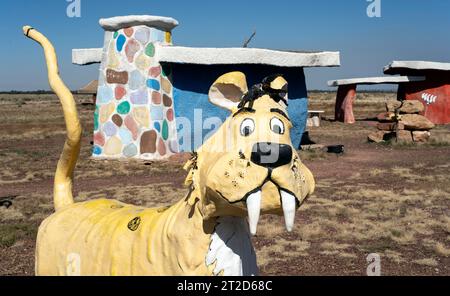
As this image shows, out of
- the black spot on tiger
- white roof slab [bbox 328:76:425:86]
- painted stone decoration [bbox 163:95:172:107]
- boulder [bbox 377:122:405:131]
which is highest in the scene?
white roof slab [bbox 328:76:425:86]

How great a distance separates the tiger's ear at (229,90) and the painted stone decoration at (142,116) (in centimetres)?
945

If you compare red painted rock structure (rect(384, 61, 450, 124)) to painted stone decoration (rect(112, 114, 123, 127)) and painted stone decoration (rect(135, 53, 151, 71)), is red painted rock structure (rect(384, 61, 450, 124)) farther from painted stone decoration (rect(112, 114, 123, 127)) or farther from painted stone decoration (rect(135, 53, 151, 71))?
painted stone decoration (rect(112, 114, 123, 127))

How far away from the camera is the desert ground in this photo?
5.41m

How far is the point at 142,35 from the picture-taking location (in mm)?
11602

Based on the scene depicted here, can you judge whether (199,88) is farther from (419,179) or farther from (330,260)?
(330,260)

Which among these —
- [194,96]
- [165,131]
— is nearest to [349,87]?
[194,96]

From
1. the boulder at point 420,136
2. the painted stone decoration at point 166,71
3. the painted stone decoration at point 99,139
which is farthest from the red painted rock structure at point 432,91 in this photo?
the painted stone decoration at point 99,139

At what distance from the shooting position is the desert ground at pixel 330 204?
541 centimetres

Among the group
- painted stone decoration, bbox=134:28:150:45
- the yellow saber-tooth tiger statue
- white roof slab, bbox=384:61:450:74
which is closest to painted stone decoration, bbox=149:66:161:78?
painted stone decoration, bbox=134:28:150:45

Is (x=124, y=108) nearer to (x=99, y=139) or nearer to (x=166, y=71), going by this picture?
(x=99, y=139)

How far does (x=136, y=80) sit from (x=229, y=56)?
90.1 inches

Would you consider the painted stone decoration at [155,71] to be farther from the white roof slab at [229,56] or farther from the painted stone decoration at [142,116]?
the painted stone decoration at [142,116]

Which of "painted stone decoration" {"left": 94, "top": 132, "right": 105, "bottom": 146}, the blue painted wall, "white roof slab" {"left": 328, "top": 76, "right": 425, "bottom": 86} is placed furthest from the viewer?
"white roof slab" {"left": 328, "top": 76, "right": 425, "bottom": 86}
